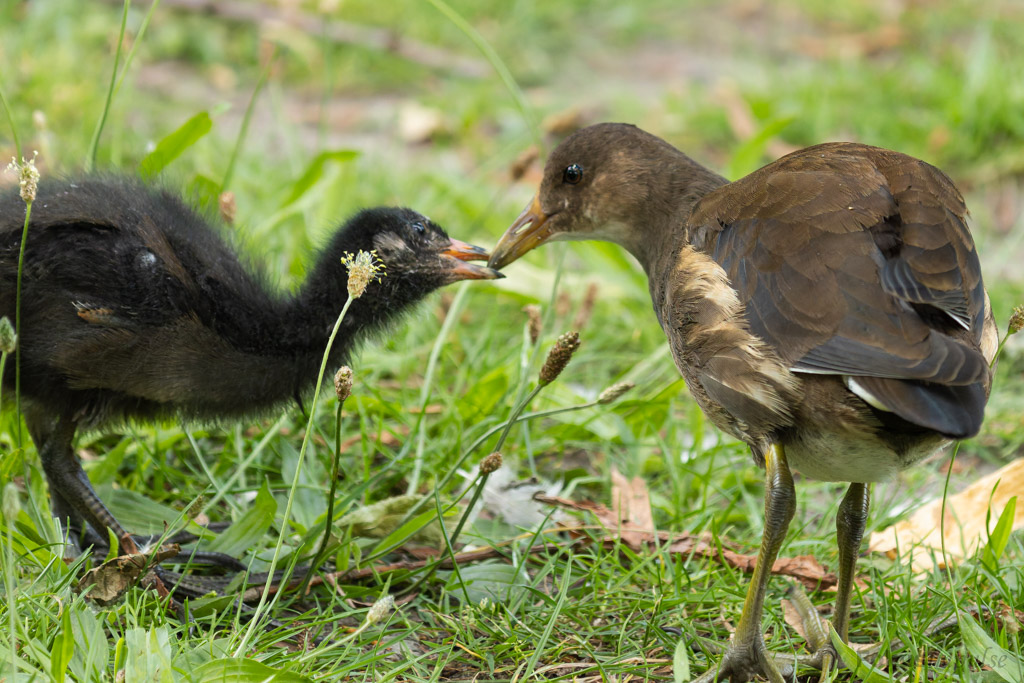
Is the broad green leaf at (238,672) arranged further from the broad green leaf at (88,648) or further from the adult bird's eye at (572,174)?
the adult bird's eye at (572,174)

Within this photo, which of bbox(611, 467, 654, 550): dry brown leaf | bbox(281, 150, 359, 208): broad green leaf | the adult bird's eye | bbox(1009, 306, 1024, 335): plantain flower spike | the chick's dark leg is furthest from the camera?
bbox(281, 150, 359, 208): broad green leaf

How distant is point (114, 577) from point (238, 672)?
0.60m

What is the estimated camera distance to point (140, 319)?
3.12 meters

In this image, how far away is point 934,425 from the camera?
248cm

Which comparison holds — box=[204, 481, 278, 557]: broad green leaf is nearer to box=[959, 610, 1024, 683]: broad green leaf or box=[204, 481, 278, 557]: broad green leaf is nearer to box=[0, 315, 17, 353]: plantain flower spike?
box=[0, 315, 17, 353]: plantain flower spike

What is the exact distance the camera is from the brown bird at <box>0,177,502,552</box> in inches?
121

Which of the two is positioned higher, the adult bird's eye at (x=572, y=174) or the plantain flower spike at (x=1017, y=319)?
the adult bird's eye at (x=572, y=174)

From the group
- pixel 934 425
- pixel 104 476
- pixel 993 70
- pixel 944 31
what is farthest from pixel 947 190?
pixel 944 31

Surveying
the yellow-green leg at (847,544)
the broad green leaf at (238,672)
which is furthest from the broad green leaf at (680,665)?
the broad green leaf at (238,672)

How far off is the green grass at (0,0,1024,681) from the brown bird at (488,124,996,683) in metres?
0.48

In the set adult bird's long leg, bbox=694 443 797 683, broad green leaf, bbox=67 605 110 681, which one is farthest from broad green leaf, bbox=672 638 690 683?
broad green leaf, bbox=67 605 110 681

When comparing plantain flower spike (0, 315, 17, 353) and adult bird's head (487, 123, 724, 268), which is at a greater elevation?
adult bird's head (487, 123, 724, 268)

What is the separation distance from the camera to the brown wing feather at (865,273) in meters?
2.58

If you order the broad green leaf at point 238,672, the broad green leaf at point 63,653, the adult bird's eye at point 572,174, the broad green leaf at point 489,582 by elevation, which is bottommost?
the broad green leaf at point 489,582
